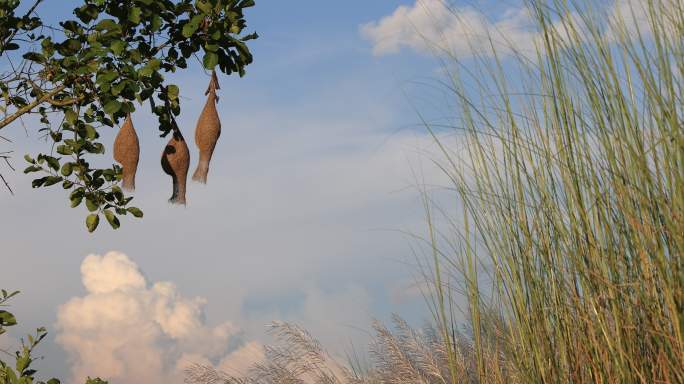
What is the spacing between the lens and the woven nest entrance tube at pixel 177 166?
2973 millimetres

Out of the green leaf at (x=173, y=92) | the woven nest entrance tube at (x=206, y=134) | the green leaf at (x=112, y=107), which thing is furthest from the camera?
the green leaf at (x=173, y=92)

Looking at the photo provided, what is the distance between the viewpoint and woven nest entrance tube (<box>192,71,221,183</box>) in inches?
116

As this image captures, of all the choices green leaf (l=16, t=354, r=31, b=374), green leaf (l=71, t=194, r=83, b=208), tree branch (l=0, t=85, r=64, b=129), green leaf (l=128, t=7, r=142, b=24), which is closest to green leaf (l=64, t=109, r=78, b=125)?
tree branch (l=0, t=85, r=64, b=129)

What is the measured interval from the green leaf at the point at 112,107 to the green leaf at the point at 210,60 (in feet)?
1.26

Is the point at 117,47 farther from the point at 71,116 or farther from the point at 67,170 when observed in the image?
the point at 67,170

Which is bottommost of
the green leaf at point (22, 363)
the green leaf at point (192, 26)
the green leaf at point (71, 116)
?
the green leaf at point (22, 363)

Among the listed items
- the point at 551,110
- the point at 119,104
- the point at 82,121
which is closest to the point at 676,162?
the point at 551,110

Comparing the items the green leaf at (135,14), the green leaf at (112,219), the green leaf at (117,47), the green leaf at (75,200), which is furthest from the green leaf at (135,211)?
the green leaf at (135,14)

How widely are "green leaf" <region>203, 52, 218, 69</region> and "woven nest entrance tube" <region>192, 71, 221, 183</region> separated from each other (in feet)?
0.45

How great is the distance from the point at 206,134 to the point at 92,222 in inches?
32.4

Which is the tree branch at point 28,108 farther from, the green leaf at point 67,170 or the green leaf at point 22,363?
the green leaf at point 22,363

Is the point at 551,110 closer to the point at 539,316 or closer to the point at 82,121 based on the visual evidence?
the point at 539,316

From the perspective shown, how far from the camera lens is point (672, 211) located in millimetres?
2035

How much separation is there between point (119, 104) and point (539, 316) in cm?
183
